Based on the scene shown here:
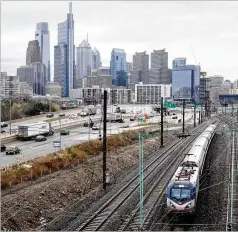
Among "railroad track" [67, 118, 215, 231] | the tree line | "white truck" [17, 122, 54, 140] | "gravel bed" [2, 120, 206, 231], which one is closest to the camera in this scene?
"railroad track" [67, 118, 215, 231]

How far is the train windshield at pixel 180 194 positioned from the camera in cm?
2003

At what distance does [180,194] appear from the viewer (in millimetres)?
20109

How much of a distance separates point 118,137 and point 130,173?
1830 centimetres

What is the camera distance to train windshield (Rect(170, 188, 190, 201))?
789 inches

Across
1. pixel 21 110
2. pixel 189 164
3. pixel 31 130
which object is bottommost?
pixel 31 130

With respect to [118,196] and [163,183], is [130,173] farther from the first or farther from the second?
[118,196]

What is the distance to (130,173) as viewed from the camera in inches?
1313

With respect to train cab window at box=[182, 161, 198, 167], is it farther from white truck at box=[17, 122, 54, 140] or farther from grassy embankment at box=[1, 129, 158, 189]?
white truck at box=[17, 122, 54, 140]

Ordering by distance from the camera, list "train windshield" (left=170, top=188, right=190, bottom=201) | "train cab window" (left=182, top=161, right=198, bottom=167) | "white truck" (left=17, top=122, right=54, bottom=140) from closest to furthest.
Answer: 1. "train windshield" (left=170, top=188, right=190, bottom=201)
2. "train cab window" (left=182, top=161, right=198, bottom=167)
3. "white truck" (left=17, top=122, right=54, bottom=140)

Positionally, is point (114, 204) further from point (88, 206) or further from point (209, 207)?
point (209, 207)

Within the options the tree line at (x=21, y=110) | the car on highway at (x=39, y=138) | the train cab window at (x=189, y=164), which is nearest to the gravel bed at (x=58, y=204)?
the train cab window at (x=189, y=164)

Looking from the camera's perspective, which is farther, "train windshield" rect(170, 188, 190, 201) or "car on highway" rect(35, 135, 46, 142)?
"car on highway" rect(35, 135, 46, 142)

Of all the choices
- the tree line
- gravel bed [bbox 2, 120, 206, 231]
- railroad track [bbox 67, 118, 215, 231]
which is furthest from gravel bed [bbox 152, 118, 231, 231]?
the tree line

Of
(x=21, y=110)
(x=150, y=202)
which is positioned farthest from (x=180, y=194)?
(x=21, y=110)
